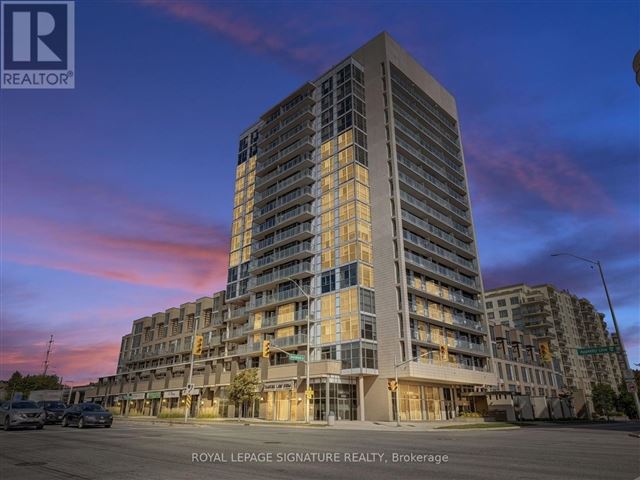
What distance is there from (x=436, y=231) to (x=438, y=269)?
652 centimetres

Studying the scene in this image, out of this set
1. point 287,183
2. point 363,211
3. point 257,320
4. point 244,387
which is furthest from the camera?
point 287,183

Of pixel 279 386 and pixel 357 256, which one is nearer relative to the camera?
pixel 279 386

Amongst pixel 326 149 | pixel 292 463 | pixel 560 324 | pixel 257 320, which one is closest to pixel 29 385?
pixel 257 320

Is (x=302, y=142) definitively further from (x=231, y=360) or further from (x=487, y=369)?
(x=487, y=369)

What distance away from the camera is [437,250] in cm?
6097

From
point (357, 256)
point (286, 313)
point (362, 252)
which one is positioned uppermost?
point (362, 252)

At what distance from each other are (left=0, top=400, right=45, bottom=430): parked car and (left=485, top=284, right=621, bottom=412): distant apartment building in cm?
10240

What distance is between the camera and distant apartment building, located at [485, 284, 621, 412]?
364 ft

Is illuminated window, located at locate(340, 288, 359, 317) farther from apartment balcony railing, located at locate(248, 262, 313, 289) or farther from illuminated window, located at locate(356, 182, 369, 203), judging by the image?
illuminated window, located at locate(356, 182, 369, 203)

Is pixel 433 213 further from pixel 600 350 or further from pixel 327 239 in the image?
pixel 600 350

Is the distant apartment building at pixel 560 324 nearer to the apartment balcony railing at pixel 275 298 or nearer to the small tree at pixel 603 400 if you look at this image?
the small tree at pixel 603 400

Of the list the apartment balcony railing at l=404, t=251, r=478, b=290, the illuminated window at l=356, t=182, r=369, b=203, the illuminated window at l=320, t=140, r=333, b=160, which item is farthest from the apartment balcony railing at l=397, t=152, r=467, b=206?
the apartment balcony railing at l=404, t=251, r=478, b=290

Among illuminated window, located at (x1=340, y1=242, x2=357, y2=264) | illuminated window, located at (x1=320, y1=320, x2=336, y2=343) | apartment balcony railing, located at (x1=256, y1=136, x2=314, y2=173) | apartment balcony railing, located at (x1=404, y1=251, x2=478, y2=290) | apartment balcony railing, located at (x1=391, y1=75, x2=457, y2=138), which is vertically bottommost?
illuminated window, located at (x1=320, y1=320, x2=336, y2=343)

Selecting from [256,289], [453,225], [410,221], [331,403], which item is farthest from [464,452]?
[453,225]
